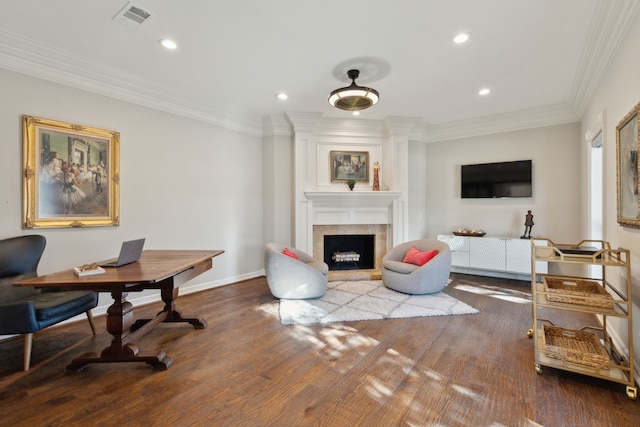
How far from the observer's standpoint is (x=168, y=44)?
288 centimetres

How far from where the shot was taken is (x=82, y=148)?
10.5 feet

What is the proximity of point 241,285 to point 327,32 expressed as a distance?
3.72 metres

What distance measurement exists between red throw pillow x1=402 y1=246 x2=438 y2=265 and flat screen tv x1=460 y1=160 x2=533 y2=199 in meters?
1.73

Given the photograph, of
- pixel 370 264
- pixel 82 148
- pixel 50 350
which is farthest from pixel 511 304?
pixel 82 148

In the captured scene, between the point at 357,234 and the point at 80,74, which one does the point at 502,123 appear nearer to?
the point at 357,234

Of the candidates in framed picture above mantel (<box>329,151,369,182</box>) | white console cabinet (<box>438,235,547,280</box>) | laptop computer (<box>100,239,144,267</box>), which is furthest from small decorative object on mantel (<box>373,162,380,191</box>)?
laptop computer (<box>100,239,144,267</box>)

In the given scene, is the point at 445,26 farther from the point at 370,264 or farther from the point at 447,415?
the point at 370,264

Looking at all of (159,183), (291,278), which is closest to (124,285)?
(291,278)


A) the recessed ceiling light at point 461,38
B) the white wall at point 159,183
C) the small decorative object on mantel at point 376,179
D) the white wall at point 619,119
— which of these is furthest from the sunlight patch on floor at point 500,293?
the white wall at point 159,183

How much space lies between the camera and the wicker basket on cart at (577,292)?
6.70 feet

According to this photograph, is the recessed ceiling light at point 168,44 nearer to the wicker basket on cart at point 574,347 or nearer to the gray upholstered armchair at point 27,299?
the gray upholstered armchair at point 27,299

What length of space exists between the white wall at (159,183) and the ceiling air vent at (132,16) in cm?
124

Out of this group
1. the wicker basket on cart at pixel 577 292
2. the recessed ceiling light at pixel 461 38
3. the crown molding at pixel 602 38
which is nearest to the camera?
the wicker basket on cart at pixel 577 292

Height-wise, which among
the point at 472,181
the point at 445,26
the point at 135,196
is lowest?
the point at 135,196
